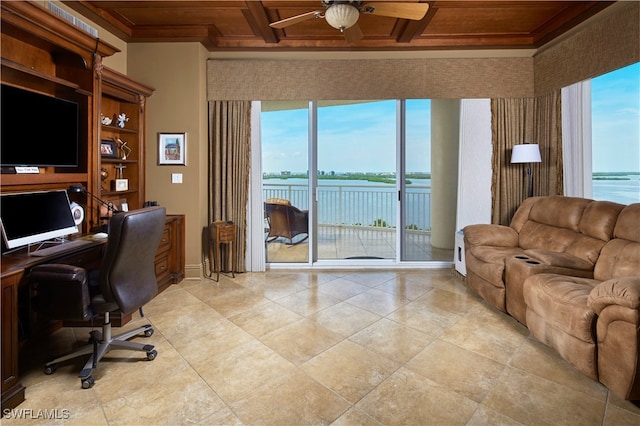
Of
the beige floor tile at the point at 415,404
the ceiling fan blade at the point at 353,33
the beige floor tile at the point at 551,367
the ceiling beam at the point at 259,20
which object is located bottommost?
the beige floor tile at the point at 415,404

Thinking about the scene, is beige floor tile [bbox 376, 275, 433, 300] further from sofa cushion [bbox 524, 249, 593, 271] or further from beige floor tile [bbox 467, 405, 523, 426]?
beige floor tile [bbox 467, 405, 523, 426]

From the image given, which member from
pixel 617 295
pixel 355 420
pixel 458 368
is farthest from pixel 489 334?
pixel 355 420

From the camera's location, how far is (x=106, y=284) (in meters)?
2.01

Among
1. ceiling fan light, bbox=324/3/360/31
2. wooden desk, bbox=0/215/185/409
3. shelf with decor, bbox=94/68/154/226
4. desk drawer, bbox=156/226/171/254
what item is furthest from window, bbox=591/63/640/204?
shelf with decor, bbox=94/68/154/226

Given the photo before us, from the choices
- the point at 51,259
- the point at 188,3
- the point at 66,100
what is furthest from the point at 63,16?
the point at 51,259

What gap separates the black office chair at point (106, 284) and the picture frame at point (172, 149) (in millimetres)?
1942

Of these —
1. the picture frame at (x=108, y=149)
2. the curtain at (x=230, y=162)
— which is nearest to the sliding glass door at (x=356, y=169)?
the curtain at (x=230, y=162)

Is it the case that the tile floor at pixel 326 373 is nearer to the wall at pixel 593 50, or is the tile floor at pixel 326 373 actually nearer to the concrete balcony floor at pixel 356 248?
the concrete balcony floor at pixel 356 248

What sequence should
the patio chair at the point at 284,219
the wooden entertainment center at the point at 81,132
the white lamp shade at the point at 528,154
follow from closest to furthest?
the wooden entertainment center at the point at 81,132
the white lamp shade at the point at 528,154
the patio chair at the point at 284,219

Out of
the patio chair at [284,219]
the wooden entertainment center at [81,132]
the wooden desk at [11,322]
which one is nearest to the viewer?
the wooden desk at [11,322]

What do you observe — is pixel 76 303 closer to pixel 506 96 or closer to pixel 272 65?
pixel 272 65

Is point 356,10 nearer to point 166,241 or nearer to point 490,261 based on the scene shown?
point 490,261

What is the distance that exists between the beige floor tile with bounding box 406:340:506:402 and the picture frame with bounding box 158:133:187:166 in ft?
11.1

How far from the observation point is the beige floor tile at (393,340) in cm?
235
